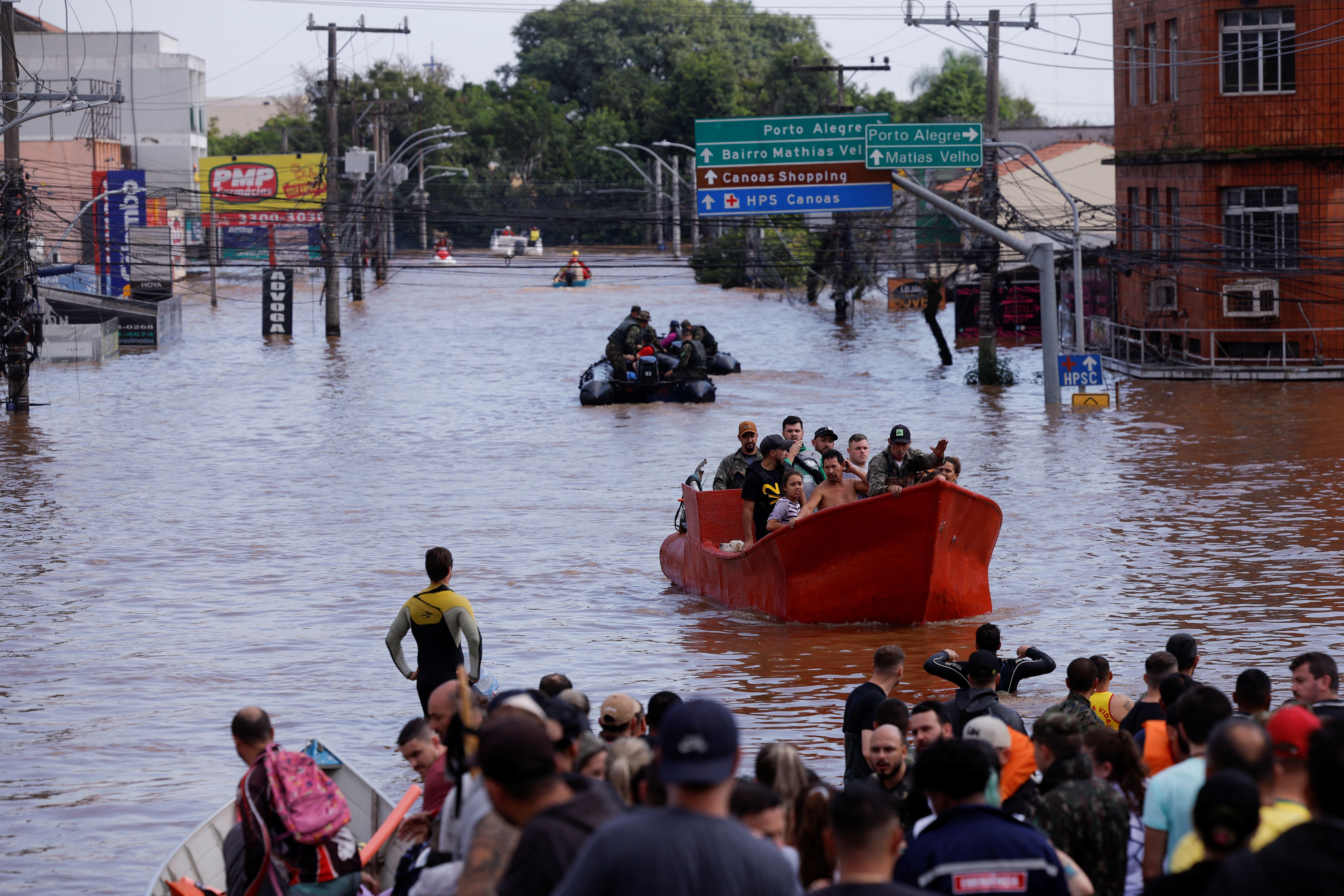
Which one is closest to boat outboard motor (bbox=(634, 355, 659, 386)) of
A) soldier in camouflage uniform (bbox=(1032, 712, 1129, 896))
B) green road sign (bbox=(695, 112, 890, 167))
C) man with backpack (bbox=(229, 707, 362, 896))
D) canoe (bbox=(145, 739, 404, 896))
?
green road sign (bbox=(695, 112, 890, 167))

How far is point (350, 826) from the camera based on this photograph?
7805 millimetres

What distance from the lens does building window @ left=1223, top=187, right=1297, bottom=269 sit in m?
36.3

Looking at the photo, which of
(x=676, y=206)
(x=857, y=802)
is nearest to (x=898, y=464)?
(x=857, y=802)

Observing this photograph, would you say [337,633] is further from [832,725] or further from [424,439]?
[424,439]

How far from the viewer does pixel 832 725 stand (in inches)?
448

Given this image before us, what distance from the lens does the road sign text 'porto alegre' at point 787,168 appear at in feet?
103

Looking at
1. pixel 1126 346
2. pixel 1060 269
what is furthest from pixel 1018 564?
pixel 1060 269

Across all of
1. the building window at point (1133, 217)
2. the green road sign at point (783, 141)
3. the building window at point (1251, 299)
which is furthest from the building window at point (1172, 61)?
the green road sign at point (783, 141)

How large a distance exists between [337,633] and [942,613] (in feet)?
17.7

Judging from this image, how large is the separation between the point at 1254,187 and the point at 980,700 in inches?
1241

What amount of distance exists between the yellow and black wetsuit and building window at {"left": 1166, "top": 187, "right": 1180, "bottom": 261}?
3087cm

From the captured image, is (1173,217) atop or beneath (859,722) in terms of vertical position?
atop

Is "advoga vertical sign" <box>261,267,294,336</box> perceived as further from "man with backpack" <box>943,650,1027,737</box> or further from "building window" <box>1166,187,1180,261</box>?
"man with backpack" <box>943,650,1027,737</box>

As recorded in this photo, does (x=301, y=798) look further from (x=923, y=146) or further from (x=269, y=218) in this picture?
(x=269, y=218)
